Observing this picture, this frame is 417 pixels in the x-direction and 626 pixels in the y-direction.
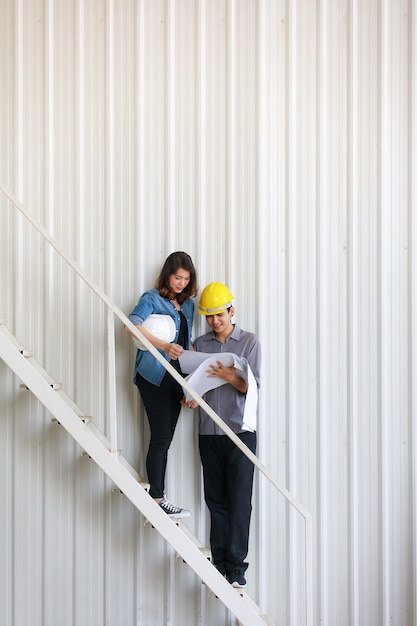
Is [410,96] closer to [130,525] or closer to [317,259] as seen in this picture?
[317,259]

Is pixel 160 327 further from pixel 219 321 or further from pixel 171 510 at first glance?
pixel 171 510

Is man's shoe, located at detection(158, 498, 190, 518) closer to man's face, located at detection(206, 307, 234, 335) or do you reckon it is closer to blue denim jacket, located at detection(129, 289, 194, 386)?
blue denim jacket, located at detection(129, 289, 194, 386)

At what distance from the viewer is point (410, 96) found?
12.7ft

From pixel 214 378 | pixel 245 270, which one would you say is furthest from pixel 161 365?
pixel 245 270

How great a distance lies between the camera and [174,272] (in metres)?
3.63

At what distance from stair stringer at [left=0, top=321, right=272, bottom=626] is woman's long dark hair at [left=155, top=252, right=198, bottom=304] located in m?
0.88

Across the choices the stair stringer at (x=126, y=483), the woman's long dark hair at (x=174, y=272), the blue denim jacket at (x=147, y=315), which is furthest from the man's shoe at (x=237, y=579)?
the woman's long dark hair at (x=174, y=272)

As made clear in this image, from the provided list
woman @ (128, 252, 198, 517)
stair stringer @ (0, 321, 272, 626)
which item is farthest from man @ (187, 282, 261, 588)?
stair stringer @ (0, 321, 272, 626)

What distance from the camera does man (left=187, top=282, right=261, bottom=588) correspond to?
142 inches

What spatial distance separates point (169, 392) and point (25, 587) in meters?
1.55

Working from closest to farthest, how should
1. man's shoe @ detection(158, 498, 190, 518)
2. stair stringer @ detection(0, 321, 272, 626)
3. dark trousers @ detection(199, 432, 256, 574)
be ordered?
stair stringer @ detection(0, 321, 272, 626) < man's shoe @ detection(158, 498, 190, 518) < dark trousers @ detection(199, 432, 256, 574)

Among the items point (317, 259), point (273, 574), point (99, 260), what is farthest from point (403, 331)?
point (99, 260)

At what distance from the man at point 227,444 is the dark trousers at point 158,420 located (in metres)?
0.15

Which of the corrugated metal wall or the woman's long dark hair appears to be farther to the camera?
the corrugated metal wall
